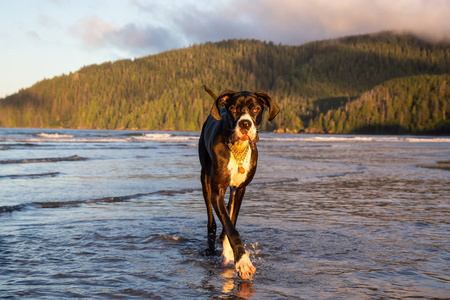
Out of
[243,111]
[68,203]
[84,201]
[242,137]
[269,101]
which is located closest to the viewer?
[242,137]

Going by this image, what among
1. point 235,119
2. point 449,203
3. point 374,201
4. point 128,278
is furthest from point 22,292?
point 449,203

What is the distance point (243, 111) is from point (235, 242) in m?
1.51

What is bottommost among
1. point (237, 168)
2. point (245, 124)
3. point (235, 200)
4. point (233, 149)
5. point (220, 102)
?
point (235, 200)

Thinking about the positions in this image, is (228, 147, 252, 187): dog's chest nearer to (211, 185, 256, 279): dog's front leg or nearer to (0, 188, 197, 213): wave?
(211, 185, 256, 279): dog's front leg

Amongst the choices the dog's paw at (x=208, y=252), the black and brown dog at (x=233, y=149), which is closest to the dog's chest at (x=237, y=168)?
the black and brown dog at (x=233, y=149)

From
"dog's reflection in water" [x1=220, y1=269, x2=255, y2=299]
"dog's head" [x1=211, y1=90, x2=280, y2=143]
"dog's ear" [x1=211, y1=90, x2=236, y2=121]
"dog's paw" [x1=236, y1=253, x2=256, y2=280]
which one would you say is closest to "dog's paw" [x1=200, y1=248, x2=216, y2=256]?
"dog's reflection in water" [x1=220, y1=269, x2=255, y2=299]

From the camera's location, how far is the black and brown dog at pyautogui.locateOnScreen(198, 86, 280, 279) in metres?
5.22

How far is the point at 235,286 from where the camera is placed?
15.9 feet

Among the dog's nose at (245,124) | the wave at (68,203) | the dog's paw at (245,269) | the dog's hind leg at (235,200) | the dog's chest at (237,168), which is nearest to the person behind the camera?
the dog's paw at (245,269)

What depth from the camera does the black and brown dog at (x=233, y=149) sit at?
522 centimetres

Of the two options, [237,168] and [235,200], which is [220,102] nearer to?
[237,168]

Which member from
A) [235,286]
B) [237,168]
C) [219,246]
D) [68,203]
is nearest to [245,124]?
[237,168]

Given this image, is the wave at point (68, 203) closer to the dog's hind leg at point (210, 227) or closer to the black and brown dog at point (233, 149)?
the dog's hind leg at point (210, 227)

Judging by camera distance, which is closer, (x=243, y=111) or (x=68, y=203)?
(x=243, y=111)
